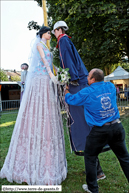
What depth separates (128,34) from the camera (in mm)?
9867

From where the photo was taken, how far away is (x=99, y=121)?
2205 millimetres

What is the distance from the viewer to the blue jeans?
2.18m

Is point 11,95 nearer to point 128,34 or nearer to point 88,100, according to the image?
point 128,34

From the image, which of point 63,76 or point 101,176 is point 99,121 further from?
point 101,176

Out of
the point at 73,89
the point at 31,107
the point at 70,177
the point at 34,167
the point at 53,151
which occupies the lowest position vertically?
the point at 70,177

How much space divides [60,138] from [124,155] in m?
1.05

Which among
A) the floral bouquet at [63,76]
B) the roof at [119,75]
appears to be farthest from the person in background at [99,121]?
the roof at [119,75]

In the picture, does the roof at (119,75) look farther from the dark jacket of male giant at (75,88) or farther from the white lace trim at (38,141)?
the white lace trim at (38,141)

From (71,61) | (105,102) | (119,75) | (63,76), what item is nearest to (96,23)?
(119,75)

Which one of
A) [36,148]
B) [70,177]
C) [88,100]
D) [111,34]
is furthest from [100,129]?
[111,34]

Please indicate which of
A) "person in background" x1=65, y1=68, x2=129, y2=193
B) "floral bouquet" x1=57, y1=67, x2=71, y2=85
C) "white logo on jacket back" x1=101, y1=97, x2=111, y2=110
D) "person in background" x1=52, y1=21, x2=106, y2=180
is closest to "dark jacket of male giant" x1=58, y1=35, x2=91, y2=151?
"person in background" x1=52, y1=21, x2=106, y2=180

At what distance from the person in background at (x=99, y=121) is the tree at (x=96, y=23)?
710 cm

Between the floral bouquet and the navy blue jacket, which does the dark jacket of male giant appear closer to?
the navy blue jacket

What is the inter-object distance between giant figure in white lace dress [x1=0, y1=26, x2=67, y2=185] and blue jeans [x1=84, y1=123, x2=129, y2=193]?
63cm
